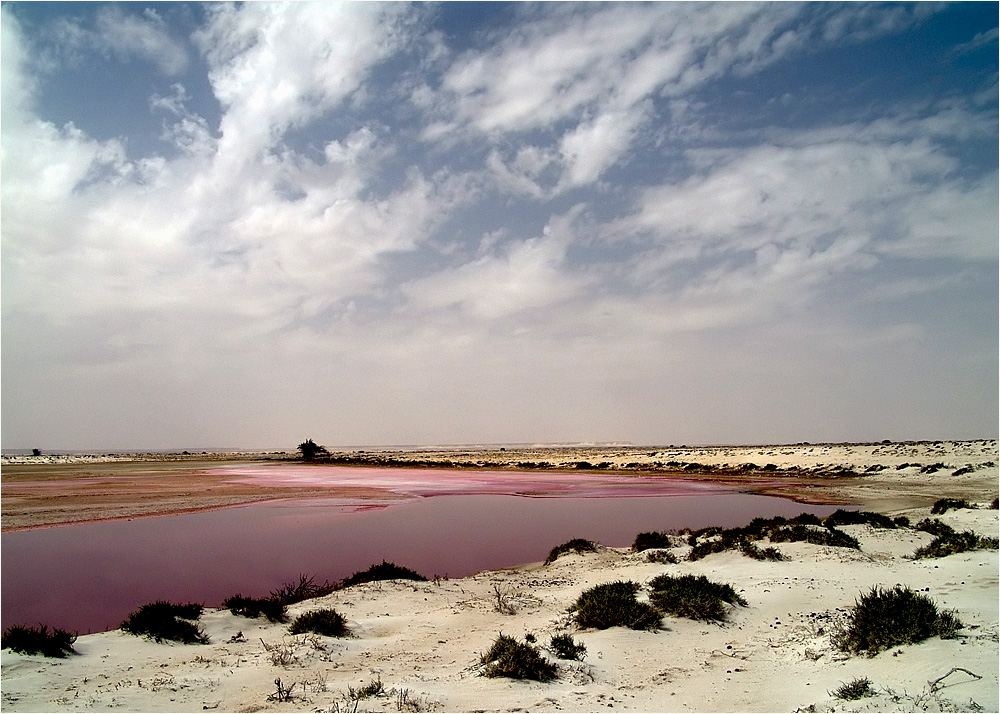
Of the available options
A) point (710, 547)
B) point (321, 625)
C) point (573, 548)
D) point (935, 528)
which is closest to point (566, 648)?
point (321, 625)

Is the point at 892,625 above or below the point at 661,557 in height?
above

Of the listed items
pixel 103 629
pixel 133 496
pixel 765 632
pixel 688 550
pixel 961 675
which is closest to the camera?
pixel 961 675

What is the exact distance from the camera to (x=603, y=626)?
27.9 ft

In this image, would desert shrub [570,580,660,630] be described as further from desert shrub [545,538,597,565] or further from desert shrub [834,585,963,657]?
desert shrub [545,538,597,565]

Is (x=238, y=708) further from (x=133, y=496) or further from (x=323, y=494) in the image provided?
(x=133, y=496)

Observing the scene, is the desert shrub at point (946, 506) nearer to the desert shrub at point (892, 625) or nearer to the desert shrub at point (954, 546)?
the desert shrub at point (954, 546)

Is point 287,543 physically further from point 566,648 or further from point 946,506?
point 946,506

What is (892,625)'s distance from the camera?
7.02m

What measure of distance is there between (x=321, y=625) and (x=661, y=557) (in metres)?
8.72

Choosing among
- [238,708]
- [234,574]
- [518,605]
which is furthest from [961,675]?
[234,574]

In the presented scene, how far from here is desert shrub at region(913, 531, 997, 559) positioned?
42.5ft

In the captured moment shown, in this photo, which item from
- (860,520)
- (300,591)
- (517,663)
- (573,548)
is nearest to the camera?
(517,663)

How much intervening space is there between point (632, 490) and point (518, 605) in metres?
26.6

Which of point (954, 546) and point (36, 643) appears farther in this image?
point (954, 546)
